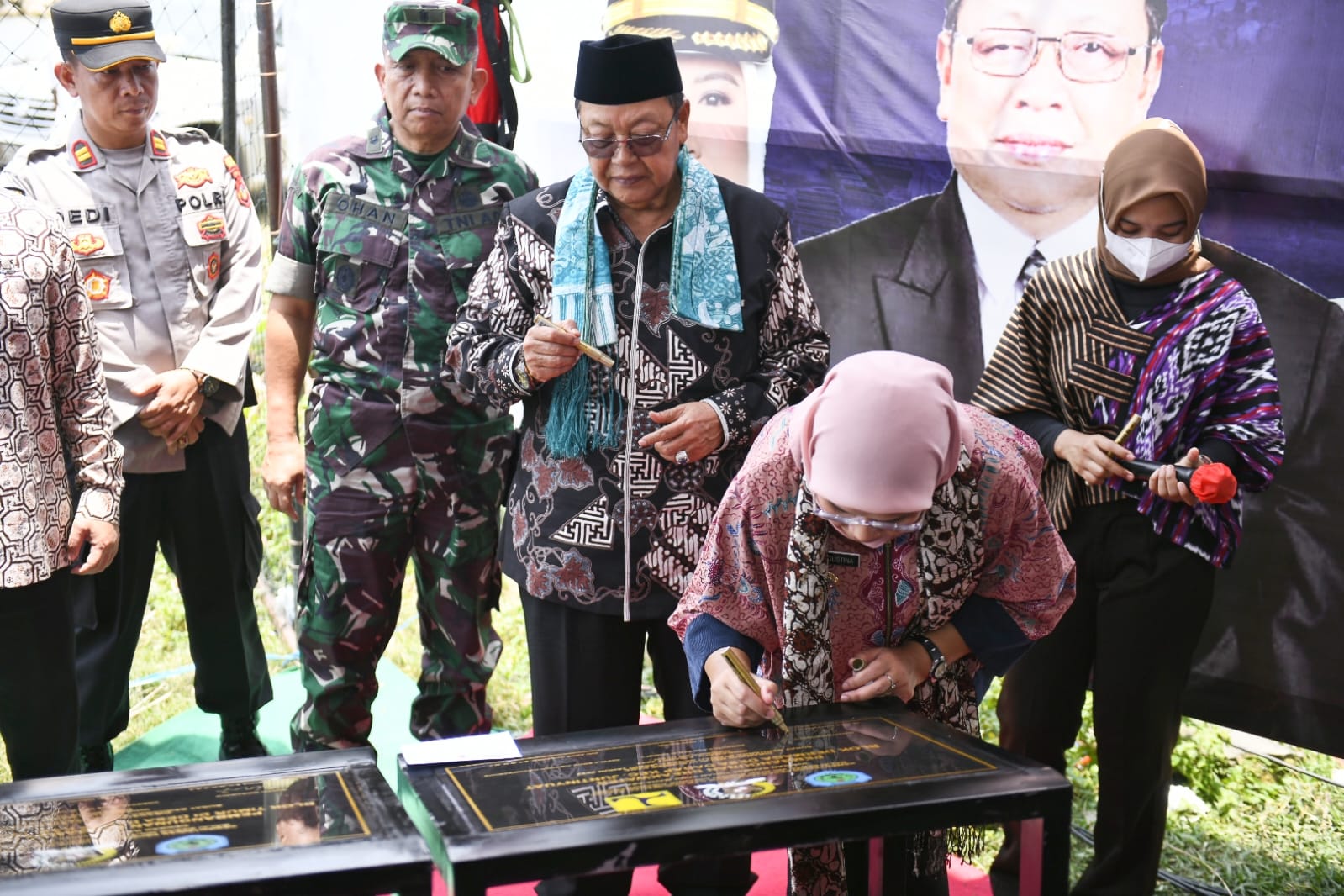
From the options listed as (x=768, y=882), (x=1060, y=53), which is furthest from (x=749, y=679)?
(x=1060, y=53)

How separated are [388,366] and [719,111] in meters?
1.35

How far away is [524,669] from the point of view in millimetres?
4570

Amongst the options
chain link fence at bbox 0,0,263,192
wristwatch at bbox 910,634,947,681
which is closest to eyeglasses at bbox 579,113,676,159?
wristwatch at bbox 910,634,947,681

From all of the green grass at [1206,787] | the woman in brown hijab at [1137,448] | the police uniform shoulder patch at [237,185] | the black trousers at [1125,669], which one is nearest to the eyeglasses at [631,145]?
the woman in brown hijab at [1137,448]

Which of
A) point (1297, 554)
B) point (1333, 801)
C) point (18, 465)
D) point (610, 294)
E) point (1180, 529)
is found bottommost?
point (1333, 801)

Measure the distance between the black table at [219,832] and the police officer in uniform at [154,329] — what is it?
150cm

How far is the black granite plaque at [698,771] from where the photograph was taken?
1723mm

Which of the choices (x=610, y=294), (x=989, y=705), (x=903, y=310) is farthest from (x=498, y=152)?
(x=989, y=705)

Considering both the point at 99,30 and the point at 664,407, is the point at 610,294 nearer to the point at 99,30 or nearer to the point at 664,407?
the point at 664,407

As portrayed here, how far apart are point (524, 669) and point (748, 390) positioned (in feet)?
7.60

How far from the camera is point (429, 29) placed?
2865 millimetres

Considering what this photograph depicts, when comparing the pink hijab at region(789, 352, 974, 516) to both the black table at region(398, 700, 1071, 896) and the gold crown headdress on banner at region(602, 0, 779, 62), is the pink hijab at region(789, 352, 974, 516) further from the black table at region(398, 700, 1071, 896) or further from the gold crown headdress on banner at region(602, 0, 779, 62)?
the gold crown headdress on banner at region(602, 0, 779, 62)

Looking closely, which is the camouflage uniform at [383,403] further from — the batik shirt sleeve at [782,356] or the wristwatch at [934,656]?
the wristwatch at [934,656]

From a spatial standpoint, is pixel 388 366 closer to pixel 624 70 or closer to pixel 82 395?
pixel 82 395
